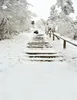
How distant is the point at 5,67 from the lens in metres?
6.24

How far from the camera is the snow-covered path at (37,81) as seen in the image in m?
4.05

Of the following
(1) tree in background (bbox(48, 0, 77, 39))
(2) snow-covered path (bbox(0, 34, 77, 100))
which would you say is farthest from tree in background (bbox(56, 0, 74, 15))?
(2) snow-covered path (bbox(0, 34, 77, 100))

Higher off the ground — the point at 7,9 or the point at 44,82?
the point at 7,9

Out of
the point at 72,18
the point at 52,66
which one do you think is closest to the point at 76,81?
the point at 52,66

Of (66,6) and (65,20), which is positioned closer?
(65,20)

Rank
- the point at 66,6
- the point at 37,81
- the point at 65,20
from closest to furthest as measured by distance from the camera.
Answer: the point at 37,81
the point at 65,20
the point at 66,6

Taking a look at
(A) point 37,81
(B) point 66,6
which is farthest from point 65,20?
(A) point 37,81

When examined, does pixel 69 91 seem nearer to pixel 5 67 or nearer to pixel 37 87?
pixel 37 87

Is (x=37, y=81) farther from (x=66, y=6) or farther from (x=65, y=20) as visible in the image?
(x=66, y=6)

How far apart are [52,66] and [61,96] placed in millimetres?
2568

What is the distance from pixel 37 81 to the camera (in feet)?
16.2

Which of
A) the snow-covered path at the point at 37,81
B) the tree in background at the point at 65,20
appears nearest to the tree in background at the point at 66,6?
the tree in background at the point at 65,20

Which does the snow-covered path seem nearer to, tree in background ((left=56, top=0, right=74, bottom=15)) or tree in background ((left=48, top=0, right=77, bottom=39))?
tree in background ((left=48, top=0, right=77, bottom=39))

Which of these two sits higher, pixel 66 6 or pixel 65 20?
pixel 66 6
